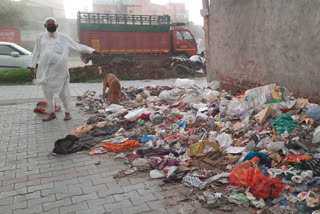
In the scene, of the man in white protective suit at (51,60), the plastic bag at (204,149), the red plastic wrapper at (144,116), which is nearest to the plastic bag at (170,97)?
the red plastic wrapper at (144,116)

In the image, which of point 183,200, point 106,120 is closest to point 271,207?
point 183,200

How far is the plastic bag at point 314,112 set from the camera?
4.04m

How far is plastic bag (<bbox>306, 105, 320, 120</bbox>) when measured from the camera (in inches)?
159

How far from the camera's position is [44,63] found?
533 cm

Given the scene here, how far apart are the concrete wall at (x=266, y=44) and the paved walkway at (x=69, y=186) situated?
3.17 m

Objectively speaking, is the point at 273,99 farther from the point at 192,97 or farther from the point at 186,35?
the point at 186,35

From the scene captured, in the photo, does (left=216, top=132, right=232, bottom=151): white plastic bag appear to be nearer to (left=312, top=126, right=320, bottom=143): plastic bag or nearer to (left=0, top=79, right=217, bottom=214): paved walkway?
(left=312, top=126, right=320, bottom=143): plastic bag

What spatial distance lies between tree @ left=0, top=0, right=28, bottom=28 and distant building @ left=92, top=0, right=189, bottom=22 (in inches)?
555

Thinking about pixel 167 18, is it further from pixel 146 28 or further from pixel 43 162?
pixel 43 162

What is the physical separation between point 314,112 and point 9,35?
26469mm

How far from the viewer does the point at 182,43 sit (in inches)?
658

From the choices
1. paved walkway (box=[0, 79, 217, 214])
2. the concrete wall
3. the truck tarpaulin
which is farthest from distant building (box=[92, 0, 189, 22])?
paved walkway (box=[0, 79, 217, 214])

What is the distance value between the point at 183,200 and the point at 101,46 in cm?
1423

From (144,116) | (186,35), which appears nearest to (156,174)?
(144,116)
